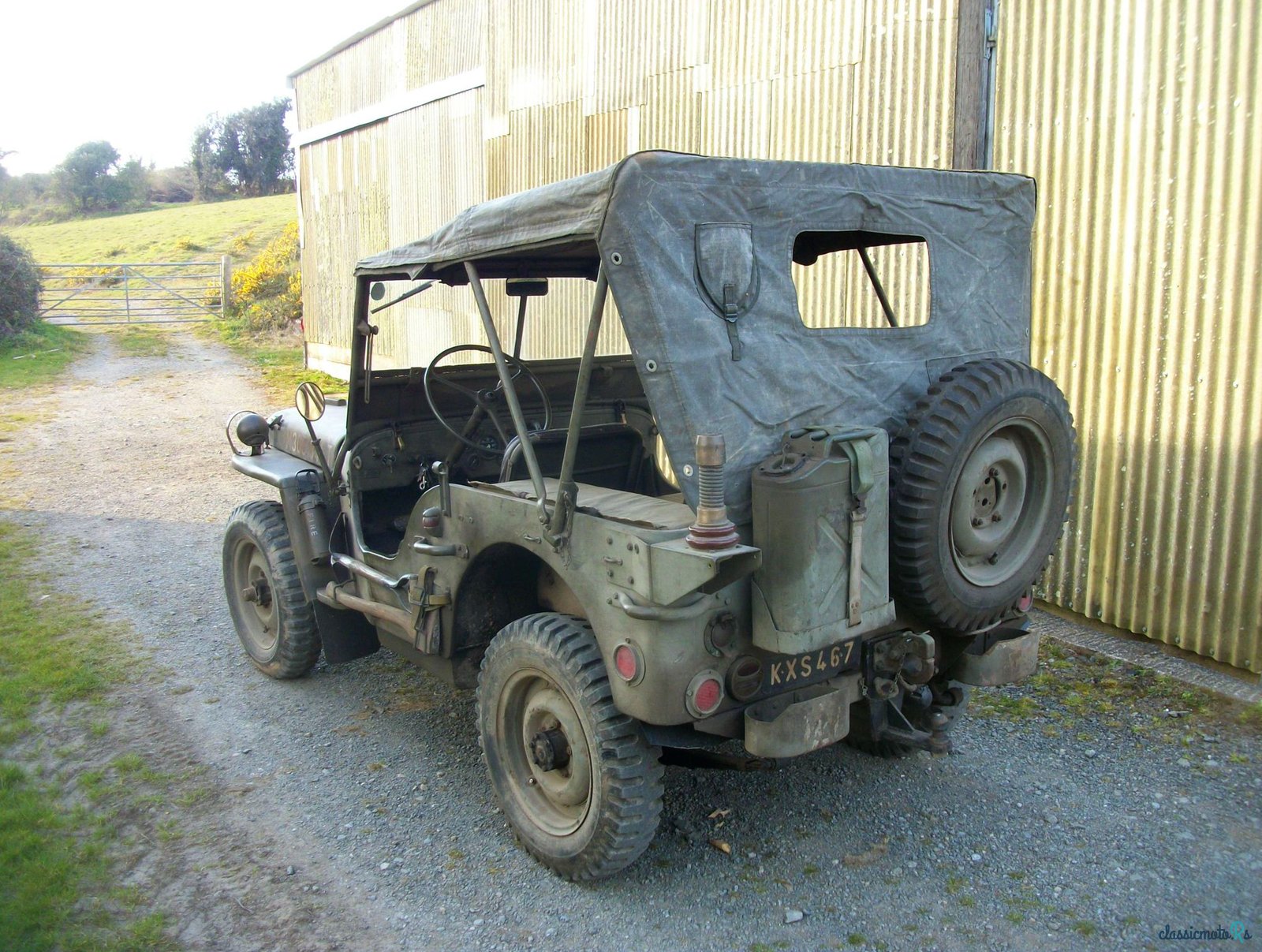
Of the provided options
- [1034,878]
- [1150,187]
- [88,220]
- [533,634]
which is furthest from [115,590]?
[88,220]

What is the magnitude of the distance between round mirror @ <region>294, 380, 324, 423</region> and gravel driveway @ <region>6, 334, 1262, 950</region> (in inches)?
57.6

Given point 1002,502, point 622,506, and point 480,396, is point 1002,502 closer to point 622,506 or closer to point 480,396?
point 622,506

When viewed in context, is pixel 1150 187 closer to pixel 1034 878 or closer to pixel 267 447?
pixel 1034 878

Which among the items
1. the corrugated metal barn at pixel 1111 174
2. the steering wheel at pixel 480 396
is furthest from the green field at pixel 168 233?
the steering wheel at pixel 480 396

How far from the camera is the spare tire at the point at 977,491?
3.11 metres

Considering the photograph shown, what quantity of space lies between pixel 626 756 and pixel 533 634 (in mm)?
543

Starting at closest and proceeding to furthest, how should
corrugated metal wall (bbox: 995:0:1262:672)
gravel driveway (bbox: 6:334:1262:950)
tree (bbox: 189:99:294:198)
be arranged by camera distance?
1. gravel driveway (bbox: 6:334:1262:950)
2. corrugated metal wall (bbox: 995:0:1262:672)
3. tree (bbox: 189:99:294:198)

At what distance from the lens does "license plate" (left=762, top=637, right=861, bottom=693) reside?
3.21 meters

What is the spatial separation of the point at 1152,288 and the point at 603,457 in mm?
3002

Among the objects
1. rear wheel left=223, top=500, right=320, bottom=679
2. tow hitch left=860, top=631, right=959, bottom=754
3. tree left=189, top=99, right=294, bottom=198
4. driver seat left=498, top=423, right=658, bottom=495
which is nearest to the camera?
tow hitch left=860, top=631, right=959, bottom=754

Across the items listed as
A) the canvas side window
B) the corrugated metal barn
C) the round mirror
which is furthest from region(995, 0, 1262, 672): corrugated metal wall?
the round mirror

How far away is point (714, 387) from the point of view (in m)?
3.08

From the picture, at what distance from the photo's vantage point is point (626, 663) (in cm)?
306

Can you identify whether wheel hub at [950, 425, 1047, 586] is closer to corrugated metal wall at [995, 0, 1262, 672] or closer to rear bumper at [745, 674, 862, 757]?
rear bumper at [745, 674, 862, 757]
